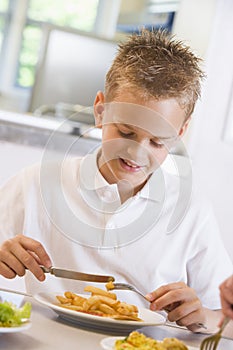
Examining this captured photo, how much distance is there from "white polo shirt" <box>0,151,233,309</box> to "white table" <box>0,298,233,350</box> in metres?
0.26

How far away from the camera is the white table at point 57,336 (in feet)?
2.88

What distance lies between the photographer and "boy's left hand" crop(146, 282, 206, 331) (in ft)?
3.67

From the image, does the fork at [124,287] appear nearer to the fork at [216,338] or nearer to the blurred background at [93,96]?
the fork at [216,338]

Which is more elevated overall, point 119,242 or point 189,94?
point 189,94

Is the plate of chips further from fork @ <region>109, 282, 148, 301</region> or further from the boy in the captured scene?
the boy

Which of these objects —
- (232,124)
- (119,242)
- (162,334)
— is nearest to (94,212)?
(119,242)

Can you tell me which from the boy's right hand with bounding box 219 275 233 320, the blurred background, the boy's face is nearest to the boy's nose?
the boy's face

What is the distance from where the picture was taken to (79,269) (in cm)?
139

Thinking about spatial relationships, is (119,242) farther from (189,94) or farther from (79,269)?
(189,94)

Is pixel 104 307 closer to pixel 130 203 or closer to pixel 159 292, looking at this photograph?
pixel 159 292

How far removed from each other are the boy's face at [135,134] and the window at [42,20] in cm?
357

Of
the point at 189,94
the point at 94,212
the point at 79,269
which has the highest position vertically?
the point at 189,94

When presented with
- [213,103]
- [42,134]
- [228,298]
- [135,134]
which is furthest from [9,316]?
[213,103]

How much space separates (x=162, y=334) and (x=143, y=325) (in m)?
0.08
